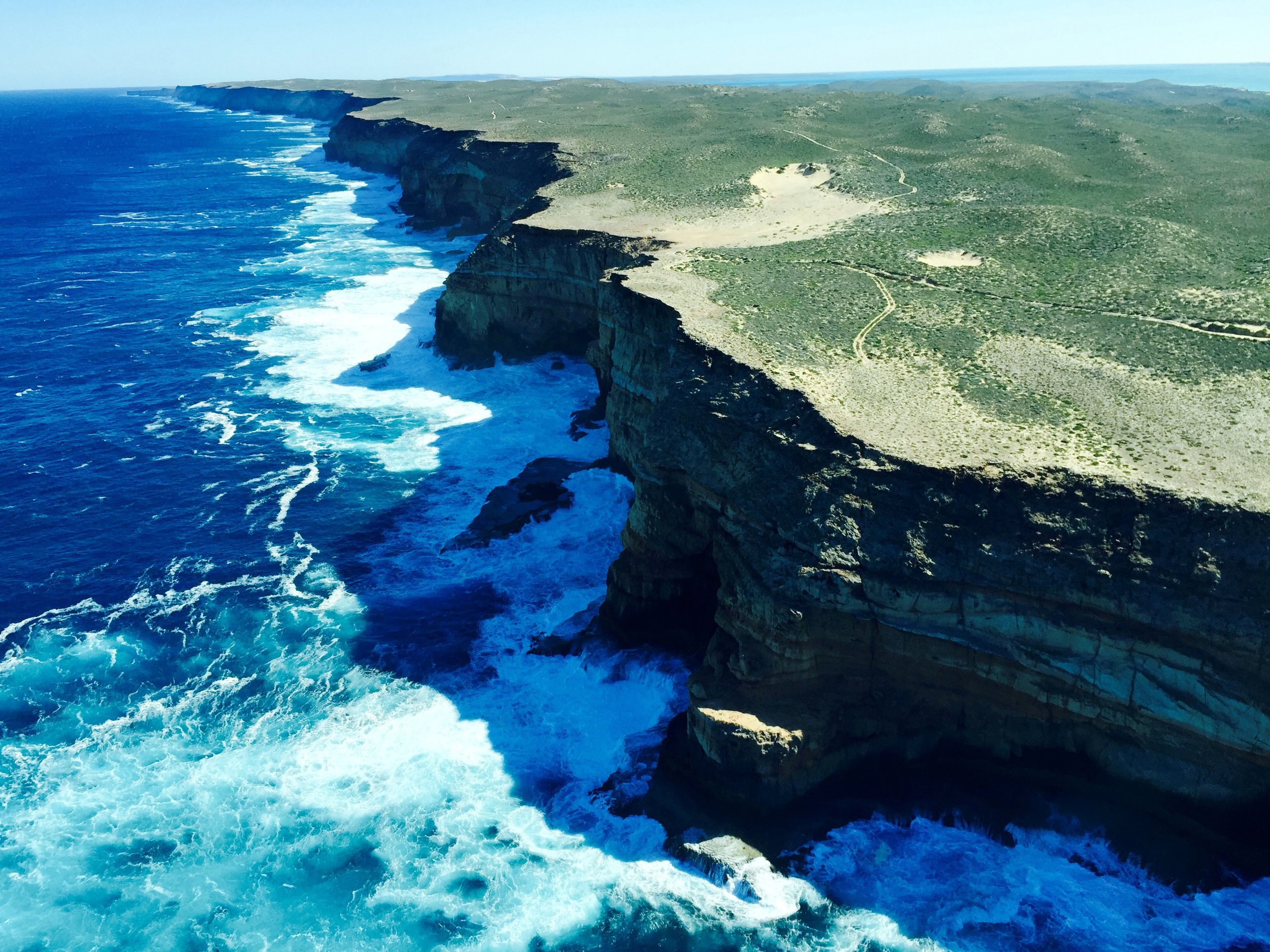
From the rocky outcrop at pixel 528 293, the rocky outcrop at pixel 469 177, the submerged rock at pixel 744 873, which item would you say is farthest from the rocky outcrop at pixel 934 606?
the rocky outcrop at pixel 469 177

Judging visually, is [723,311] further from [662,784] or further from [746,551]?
[662,784]

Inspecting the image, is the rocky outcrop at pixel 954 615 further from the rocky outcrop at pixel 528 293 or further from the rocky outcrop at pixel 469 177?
the rocky outcrop at pixel 469 177

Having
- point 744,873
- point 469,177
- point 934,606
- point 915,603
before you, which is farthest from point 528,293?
point 744,873

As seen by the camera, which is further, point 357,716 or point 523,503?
point 523,503

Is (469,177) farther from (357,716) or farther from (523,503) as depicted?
(357,716)

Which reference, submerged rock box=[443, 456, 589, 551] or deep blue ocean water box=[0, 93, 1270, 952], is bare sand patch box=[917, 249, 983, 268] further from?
submerged rock box=[443, 456, 589, 551]

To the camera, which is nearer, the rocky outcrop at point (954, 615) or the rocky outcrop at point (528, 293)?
the rocky outcrop at point (954, 615)
